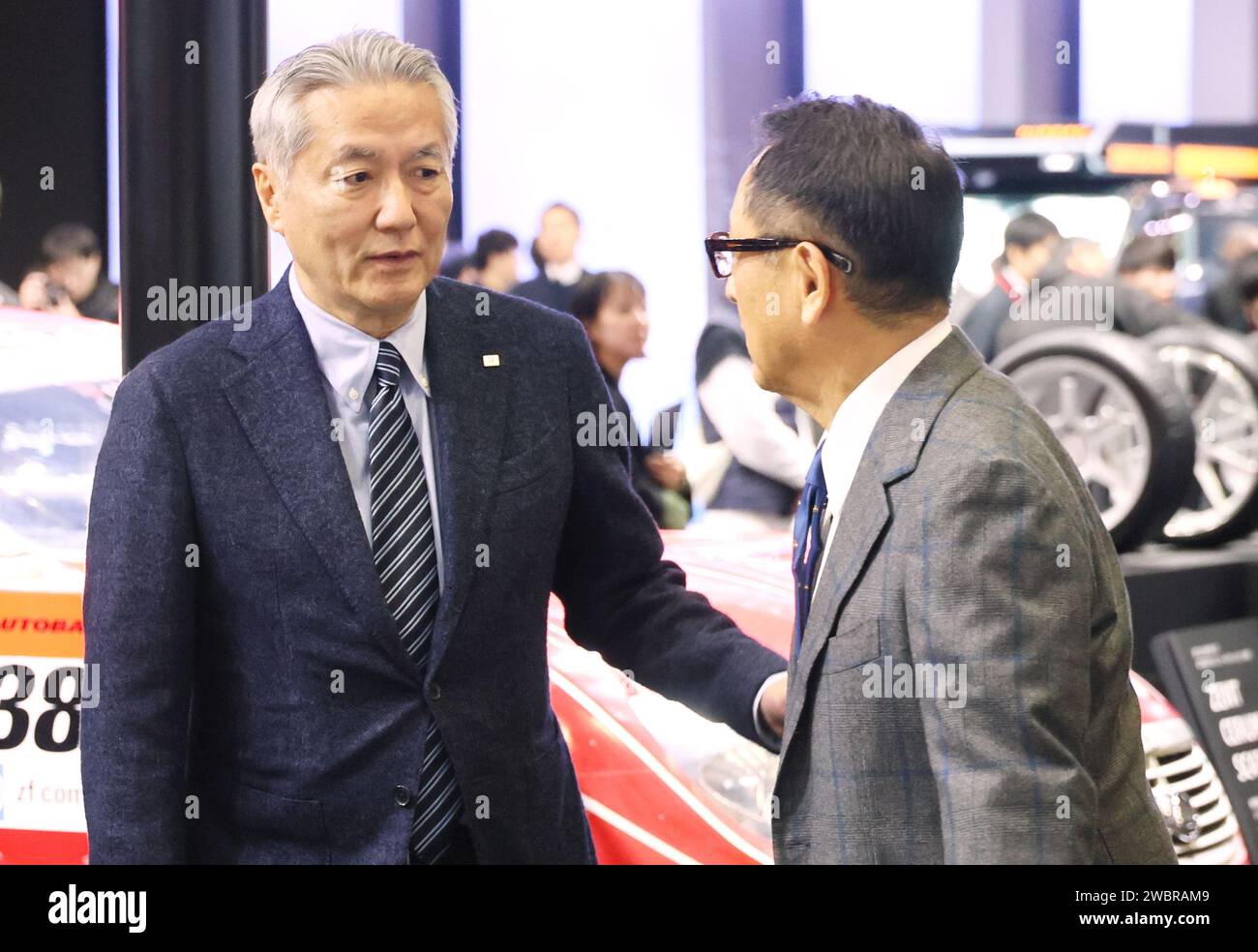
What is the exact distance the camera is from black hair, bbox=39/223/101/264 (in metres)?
3.00

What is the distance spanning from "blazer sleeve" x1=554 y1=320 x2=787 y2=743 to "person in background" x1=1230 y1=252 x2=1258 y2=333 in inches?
156

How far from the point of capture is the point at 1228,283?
209 inches

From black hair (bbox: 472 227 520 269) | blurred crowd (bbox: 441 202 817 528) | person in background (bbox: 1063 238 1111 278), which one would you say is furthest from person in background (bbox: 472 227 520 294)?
person in background (bbox: 1063 238 1111 278)

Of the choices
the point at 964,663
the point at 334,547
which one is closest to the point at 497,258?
the point at 334,547

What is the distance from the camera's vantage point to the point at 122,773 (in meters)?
1.58

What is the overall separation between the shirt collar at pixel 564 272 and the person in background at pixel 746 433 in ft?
3.97

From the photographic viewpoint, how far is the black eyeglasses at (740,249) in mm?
1455

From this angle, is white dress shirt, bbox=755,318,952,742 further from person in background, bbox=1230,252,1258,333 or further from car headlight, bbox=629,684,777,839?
person in background, bbox=1230,252,1258,333

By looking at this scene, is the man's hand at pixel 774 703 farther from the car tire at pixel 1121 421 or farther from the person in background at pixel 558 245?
the person in background at pixel 558 245

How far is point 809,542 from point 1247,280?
13.9 ft

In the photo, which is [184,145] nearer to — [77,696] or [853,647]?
[77,696]

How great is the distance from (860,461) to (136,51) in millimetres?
1383

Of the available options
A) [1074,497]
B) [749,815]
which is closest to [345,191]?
[1074,497]

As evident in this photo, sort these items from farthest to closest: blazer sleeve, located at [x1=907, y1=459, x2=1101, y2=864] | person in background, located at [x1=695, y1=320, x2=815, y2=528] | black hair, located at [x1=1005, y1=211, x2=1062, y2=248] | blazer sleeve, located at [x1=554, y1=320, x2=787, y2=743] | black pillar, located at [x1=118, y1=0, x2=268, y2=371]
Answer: black hair, located at [x1=1005, y1=211, x2=1062, y2=248] → person in background, located at [x1=695, y1=320, x2=815, y2=528] → black pillar, located at [x1=118, y1=0, x2=268, y2=371] → blazer sleeve, located at [x1=554, y1=320, x2=787, y2=743] → blazer sleeve, located at [x1=907, y1=459, x2=1101, y2=864]
